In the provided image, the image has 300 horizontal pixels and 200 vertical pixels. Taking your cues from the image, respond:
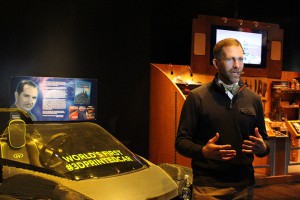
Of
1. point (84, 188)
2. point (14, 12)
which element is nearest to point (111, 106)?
point (14, 12)

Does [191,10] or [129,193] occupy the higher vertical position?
[191,10]

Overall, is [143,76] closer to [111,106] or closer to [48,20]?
[111,106]

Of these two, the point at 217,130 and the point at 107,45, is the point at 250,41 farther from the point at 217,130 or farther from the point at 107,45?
the point at 217,130

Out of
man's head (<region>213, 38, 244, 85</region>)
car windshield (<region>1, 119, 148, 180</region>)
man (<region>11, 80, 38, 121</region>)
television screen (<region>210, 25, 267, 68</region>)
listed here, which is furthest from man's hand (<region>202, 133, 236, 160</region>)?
television screen (<region>210, 25, 267, 68</region>)

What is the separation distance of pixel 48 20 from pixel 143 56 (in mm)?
1672

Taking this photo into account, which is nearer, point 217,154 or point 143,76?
point 217,154

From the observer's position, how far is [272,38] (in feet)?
24.9

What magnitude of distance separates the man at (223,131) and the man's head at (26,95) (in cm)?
366

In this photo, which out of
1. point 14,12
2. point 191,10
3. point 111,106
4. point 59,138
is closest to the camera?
point 59,138

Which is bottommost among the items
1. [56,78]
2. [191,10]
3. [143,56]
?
[56,78]

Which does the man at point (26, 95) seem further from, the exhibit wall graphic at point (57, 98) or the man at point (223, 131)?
the man at point (223, 131)

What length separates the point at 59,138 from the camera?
295 cm

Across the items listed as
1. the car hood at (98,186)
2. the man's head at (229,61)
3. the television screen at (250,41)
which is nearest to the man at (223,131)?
the man's head at (229,61)

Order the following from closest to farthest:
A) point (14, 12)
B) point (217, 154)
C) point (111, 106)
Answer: point (217, 154), point (14, 12), point (111, 106)
